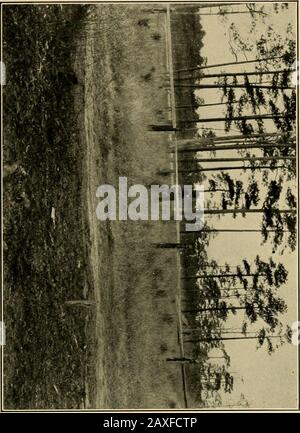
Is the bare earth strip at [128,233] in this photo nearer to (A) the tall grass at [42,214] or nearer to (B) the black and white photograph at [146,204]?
(B) the black and white photograph at [146,204]

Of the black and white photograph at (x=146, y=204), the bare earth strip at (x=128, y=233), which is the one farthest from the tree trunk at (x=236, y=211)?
the bare earth strip at (x=128, y=233)

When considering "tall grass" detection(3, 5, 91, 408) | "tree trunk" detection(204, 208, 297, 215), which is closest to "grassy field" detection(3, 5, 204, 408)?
"tall grass" detection(3, 5, 91, 408)

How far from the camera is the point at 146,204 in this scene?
182 inches

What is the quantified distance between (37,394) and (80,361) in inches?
14.8

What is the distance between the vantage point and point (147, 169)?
464cm

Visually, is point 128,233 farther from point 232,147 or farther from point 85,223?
point 232,147

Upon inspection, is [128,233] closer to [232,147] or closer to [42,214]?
[42,214]

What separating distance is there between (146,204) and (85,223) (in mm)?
467

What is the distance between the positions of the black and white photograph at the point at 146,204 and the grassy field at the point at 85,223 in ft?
0.03

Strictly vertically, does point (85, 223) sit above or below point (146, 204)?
below

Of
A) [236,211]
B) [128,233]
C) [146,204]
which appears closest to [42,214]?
[128,233]

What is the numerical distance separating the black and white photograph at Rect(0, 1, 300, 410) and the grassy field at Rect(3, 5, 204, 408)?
0.4 inches

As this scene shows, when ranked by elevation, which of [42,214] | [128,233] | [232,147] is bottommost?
[128,233]

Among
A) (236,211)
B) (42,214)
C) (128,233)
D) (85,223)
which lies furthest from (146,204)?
(42,214)
